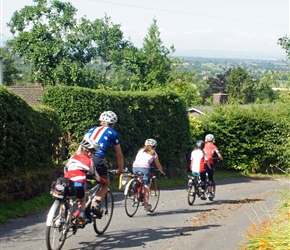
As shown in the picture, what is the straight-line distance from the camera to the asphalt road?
9508 millimetres

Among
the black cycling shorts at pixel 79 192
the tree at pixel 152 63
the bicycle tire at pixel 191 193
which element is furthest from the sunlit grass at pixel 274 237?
the tree at pixel 152 63

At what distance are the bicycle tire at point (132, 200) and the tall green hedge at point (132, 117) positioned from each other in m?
5.60

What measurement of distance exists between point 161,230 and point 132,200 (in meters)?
1.62

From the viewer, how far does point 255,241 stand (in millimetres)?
8430

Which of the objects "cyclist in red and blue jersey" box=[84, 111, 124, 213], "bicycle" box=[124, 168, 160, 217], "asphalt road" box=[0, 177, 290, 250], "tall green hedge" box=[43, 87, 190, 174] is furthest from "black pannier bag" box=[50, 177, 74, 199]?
"tall green hedge" box=[43, 87, 190, 174]

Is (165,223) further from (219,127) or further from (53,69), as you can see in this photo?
(53,69)

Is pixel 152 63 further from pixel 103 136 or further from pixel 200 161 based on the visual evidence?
pixel 103 136

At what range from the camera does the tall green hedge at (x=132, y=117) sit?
706 inches

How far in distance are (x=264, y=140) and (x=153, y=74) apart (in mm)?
7518

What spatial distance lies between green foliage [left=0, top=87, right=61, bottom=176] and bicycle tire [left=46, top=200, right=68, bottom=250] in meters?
4.44

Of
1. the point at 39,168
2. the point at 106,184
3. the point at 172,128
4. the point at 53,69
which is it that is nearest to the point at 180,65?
the point at 53,69

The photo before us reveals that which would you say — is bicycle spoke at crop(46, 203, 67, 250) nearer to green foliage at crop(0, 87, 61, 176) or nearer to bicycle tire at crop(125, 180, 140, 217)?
bicycle tire at crop(125, 180, 140, 217)

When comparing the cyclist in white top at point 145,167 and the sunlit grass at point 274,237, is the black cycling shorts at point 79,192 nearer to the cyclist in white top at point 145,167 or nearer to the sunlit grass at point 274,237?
the sunlit grass at point 274,237

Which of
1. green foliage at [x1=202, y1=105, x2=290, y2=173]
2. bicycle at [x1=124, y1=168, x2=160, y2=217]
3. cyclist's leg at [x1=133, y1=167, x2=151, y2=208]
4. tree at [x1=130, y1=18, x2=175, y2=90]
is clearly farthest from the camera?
tree at [x1=130, y1=18, x2=175, y2=90]
